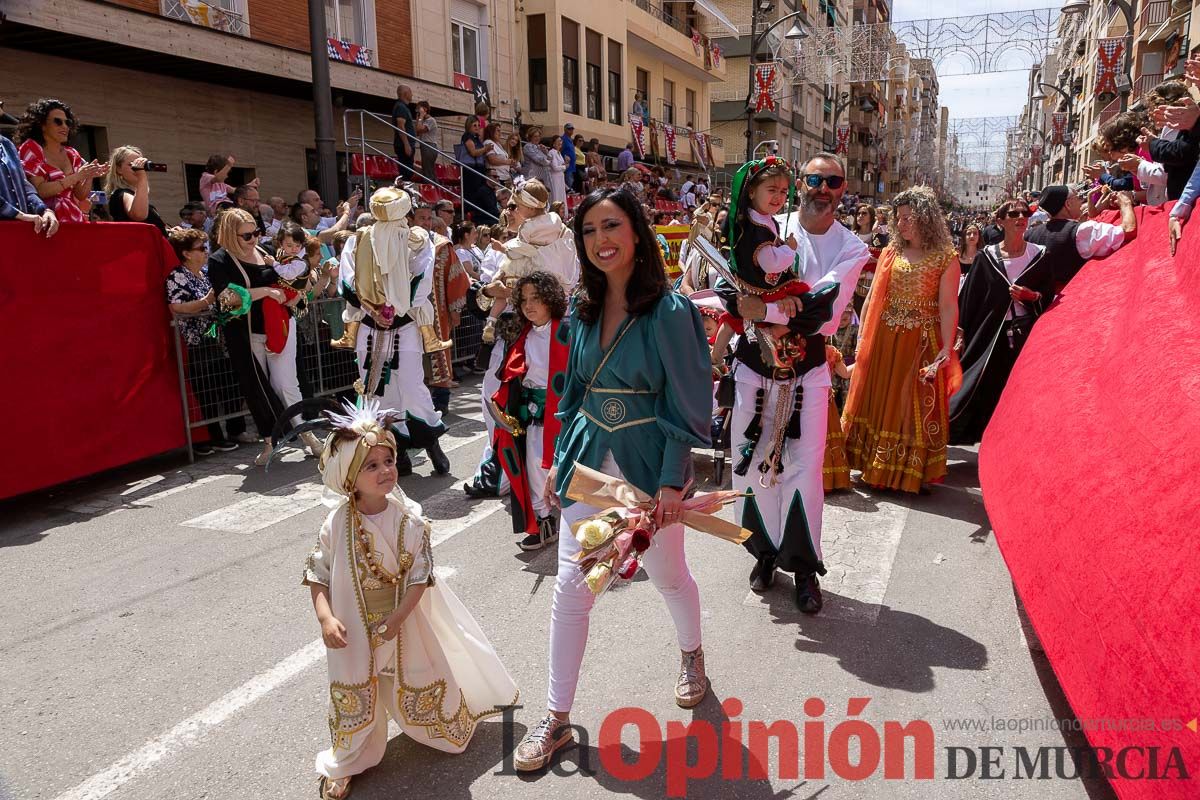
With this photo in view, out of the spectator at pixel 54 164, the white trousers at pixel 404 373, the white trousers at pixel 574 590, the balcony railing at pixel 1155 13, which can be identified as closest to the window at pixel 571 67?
the spectator at pixel 54 164

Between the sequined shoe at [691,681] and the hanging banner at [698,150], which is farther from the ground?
the hanging banner at [698,150]

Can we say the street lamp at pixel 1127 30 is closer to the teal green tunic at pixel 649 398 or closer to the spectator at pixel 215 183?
Answer: the spectator at pixel 215 183

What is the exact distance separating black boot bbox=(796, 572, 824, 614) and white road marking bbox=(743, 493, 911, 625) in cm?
6

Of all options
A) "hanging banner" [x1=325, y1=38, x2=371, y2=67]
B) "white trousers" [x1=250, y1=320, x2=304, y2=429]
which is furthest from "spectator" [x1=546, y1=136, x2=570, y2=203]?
"white trousers" [x1=250, y1=320, x2=304, y2=429]

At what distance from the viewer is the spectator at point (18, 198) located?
5652 millimetres

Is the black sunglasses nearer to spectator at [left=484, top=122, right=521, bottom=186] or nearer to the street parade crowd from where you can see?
the street parade crowd

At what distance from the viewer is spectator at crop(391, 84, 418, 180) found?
13.6 metres

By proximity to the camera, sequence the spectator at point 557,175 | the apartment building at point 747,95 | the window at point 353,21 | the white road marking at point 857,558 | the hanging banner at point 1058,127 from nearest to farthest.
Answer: the white road marking at point 857,558 → the window at point 353,21 → the spectator at point 557,175 → the apartment building at point 747,95 → the hanging banner at point 1058,127

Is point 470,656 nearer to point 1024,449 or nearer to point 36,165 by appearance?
point 1024,449

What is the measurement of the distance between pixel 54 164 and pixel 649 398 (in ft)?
19.0

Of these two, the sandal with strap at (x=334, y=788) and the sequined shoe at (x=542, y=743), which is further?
the sequined shoe at (x=542, y=743)

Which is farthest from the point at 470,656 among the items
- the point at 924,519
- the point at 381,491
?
the point at 924,519

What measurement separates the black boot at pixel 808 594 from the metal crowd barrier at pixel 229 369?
469 centimetres

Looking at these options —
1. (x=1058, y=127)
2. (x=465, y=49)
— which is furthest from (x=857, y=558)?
(x=1058, y=127)
